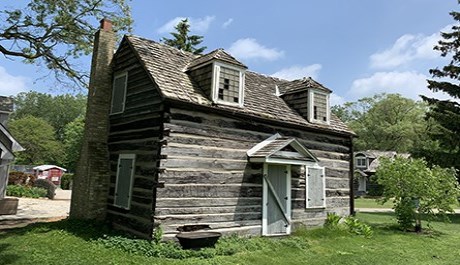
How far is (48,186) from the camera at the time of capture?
27703 millimetres

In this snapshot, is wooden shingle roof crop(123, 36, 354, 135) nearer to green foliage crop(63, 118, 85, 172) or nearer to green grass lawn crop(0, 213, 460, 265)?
green grass lawn crop(0, 213, 460, 265)

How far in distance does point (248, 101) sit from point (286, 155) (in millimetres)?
2572

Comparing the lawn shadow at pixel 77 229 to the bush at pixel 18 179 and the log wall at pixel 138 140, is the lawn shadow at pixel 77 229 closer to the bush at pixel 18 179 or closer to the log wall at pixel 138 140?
the log wall at pixel 138 140

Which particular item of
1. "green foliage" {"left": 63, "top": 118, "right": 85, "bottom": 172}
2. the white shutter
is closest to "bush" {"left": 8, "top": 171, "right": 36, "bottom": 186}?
the white shutter

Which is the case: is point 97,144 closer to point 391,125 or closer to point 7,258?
point 7,258

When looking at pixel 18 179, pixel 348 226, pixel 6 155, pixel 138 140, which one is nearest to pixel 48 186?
pixel 18 179

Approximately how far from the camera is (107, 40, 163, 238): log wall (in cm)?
1011

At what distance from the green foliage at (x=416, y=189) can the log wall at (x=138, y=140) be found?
10647 mm

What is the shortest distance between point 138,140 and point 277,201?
533cm

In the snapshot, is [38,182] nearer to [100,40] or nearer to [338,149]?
[100,40]

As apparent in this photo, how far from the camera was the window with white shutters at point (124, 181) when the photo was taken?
1116 cm

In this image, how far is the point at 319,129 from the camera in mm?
14023

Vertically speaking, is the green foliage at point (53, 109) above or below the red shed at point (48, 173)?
above

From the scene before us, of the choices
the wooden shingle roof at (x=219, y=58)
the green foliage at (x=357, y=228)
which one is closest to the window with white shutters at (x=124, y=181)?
the wooden shingle roof at (x=219, y=58)
